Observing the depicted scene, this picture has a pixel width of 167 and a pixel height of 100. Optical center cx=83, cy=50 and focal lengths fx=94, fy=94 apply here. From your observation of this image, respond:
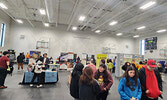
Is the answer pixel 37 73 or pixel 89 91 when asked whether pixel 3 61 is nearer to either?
pixel 37 73

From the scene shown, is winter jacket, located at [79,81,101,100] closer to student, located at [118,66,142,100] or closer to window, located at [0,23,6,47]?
student, located at [118,66,142,100]

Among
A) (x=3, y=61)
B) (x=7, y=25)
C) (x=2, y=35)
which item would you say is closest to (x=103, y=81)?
(x=3, y=61)

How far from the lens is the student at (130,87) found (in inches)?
62.6

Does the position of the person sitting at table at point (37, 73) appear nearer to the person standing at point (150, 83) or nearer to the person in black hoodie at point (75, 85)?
the person in black hoodie at point (75, 85)

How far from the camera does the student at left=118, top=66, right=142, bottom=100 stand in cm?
159

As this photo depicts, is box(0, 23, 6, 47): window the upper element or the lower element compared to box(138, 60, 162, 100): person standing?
upper

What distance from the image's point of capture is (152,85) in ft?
5.81

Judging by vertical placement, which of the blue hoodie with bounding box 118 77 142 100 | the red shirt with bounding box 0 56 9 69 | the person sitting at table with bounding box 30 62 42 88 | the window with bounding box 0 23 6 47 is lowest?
the person sitting at table with bounding box 30 62 42 88

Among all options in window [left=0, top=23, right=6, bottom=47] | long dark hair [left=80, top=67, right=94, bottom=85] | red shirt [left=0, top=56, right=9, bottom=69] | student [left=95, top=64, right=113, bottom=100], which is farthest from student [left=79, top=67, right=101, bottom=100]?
window [left=0, top=23, right=6, bottom=47]

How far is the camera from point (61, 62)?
814cm

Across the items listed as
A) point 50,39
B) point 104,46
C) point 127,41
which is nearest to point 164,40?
point 127,41

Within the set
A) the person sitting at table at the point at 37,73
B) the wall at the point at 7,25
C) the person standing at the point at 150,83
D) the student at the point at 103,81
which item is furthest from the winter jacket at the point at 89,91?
the wall at the point at 7,25

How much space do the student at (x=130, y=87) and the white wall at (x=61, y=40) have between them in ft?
37.9

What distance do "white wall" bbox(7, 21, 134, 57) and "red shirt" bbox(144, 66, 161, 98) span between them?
11615mm
